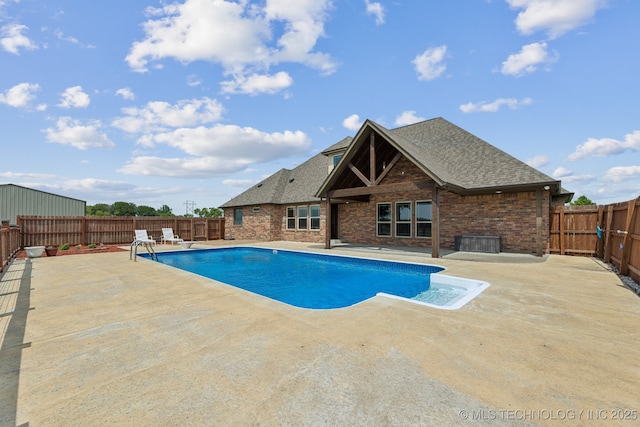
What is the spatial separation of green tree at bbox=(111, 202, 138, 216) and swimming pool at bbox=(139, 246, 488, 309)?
112 meters

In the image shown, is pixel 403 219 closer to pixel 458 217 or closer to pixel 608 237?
pixel 458 217

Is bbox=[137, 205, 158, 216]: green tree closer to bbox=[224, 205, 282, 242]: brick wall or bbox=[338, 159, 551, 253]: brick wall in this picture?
bbox=[224, 205, 282, 242]: brick wall

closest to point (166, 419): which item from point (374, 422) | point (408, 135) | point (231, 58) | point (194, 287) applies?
point (374, 422)

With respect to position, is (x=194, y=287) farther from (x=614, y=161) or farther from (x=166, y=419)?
(x=614, y=161)

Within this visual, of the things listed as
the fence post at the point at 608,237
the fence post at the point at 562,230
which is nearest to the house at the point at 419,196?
the fence post at the point at 562,230

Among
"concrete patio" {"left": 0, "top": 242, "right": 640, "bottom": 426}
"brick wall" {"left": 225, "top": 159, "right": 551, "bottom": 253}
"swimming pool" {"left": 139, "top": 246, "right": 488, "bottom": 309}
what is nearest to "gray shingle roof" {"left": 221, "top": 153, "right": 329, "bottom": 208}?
"brick wall" {"left": 225, "top": 159, "right": 551, "bottom": 253}

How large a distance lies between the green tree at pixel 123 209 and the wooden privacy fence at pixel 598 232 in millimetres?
123267

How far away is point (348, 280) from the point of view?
9.28 metres

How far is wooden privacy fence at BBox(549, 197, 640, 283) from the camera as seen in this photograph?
761cm

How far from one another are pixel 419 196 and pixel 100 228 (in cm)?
2061

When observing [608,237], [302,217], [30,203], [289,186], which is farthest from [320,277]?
[30,203]

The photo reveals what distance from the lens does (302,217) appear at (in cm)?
2069

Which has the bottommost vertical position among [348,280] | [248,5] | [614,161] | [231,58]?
[348,280]

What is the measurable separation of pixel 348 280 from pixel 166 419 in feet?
24.4
